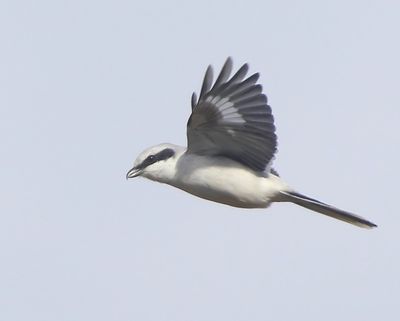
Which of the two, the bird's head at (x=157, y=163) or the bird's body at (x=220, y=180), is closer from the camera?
the bird's body at (x=220, y=180)

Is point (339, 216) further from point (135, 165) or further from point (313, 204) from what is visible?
point (135, 165)

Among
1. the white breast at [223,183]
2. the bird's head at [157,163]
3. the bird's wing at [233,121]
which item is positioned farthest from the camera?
the bird's head at [157,163]

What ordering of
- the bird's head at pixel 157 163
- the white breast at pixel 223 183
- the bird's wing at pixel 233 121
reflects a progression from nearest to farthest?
the bird's wing at pixel 233 121 → the white breast at pixel 223 183 → the bird's head at pixel 157 163

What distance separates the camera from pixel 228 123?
2323cm

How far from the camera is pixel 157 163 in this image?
23.5 meters

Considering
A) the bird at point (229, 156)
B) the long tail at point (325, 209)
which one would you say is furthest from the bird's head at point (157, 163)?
the long tail at point (325, 209)

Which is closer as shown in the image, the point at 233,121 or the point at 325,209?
the point at 233,121

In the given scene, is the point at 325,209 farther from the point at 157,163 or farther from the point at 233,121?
the point at 157,163

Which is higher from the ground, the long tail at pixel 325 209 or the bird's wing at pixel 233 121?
the bird's wing at pixel 233 121

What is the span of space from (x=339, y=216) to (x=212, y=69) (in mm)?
1728

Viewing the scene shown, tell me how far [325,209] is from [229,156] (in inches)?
35.4

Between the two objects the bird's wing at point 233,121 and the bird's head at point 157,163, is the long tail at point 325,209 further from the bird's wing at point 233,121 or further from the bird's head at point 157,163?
the bird's head at point 157,163

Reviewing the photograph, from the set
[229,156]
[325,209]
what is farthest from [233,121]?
[325,209]

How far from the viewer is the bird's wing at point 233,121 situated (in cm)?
2297
